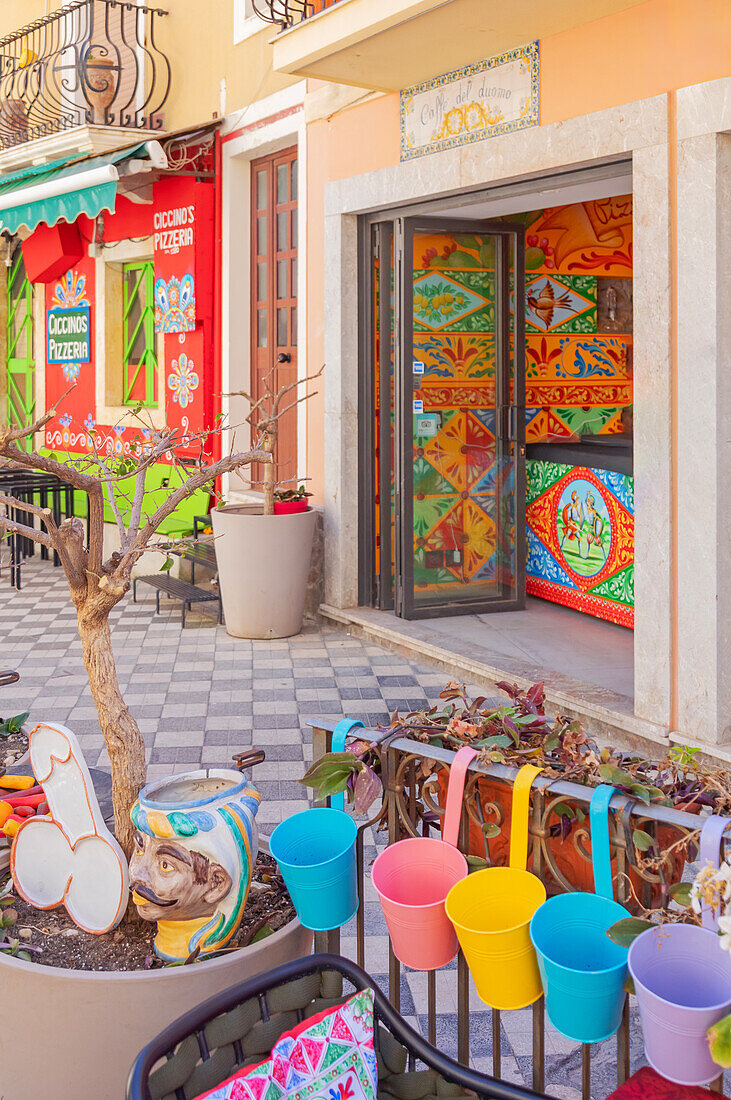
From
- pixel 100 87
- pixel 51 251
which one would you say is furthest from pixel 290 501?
pixel 51 251

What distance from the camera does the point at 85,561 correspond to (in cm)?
248

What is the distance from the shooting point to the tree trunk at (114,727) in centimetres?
252

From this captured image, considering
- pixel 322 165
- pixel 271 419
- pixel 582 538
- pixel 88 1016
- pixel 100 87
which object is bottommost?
pixel 88 1016

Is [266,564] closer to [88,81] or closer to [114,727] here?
[114,727]

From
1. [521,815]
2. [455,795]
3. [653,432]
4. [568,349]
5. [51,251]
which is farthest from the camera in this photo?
[51,251]

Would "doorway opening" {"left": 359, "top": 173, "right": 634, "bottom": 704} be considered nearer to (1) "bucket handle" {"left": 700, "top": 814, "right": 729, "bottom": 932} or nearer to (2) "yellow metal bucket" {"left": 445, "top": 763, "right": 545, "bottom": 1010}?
(2) "yellow metal bucket" {"left": 445, "top": 763, "right": 545, "bottom": 1010}

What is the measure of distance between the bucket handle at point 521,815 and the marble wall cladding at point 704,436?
303 cm

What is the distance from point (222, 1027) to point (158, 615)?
6927 mm

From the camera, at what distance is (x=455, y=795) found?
7.16 ft

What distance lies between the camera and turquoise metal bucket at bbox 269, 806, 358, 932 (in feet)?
7.13

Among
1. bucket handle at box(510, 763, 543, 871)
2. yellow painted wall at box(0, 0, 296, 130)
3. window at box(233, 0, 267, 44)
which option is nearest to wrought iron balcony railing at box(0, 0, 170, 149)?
yellow painted wall at box(0, 0, 296, 130)

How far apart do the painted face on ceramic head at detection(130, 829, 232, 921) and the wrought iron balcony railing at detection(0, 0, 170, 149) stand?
361 inches

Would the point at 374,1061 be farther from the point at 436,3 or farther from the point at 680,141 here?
the point at 436,3

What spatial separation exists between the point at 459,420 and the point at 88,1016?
5.89 m
